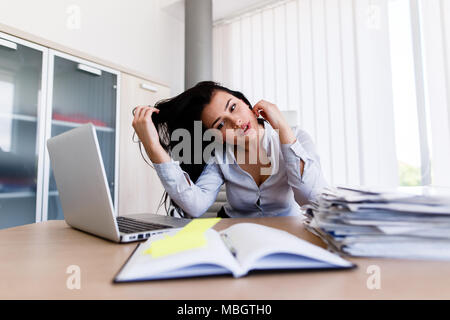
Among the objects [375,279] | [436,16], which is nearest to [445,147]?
[436,16]

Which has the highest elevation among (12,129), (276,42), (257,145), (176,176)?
(276,42)

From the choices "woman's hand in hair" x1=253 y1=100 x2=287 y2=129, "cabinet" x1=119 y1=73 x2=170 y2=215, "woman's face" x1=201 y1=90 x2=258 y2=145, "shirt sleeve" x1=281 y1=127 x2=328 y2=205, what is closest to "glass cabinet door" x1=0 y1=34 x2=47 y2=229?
"cabinet" x1=119 y1=73 x2=170 y2=215

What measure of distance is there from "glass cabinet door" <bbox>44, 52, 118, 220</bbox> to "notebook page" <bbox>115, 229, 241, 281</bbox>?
162 cm

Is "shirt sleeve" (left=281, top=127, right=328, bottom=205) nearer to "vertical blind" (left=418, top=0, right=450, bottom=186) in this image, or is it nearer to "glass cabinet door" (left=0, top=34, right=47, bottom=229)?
"vertical blind" (left=418, top=0, right=450, bottom=186)

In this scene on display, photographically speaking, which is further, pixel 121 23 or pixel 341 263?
pixel 121 23

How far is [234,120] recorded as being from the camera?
1.20 metres

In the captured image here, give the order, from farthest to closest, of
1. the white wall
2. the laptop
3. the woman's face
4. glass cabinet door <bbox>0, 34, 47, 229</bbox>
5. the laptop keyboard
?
the white wall, glass cabinet door <bbox>0, 34, 47, 229</bbox>, the woman's face, the laptop keyboard, the laptop

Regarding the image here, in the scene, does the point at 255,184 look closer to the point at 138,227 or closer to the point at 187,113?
the point at 187,113

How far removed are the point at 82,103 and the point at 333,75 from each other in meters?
1.91

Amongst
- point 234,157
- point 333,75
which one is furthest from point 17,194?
point 333,75

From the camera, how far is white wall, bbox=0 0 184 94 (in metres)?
1.94

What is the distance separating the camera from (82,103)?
1.91 metres
